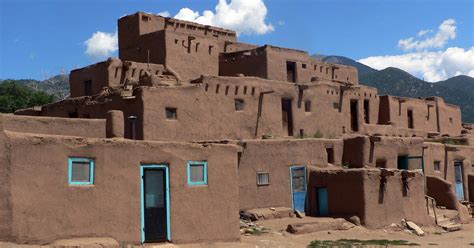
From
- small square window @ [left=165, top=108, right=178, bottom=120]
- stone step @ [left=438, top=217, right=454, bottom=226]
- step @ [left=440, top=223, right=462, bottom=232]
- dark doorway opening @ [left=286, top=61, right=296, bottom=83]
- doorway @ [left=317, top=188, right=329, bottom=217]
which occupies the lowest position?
step @ [left=440, top=223, right=462, bottom=232]

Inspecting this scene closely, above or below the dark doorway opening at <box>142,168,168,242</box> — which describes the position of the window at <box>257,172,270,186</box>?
above

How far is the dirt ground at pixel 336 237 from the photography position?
17.1 meters

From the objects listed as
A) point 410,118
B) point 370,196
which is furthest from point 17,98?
point 370,196

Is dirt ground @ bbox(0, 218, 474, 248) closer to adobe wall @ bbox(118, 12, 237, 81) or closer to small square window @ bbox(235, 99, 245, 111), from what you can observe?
small square window @ bbox(235, 99, 245, 111)

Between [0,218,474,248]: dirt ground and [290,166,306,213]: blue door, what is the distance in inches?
58.2

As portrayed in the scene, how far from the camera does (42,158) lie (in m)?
13.3

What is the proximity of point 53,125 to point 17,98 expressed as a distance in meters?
33.7

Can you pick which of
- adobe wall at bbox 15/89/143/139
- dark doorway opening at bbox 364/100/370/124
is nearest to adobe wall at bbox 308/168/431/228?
adobe wall at bbox 15/89/143/139

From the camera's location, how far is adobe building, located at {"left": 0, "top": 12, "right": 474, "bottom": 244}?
1371 centimetres

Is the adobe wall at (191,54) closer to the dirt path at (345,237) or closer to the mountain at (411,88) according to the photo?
the dirt path at (345,237)

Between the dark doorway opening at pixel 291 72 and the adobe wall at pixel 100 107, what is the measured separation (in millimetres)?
11385

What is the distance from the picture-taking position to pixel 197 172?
54.1 ft

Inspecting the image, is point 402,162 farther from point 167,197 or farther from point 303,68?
point 167,197

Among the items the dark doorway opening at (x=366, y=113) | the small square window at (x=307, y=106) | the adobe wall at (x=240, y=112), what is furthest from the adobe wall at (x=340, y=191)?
the dark doorway opening at (x=366, y=113)
